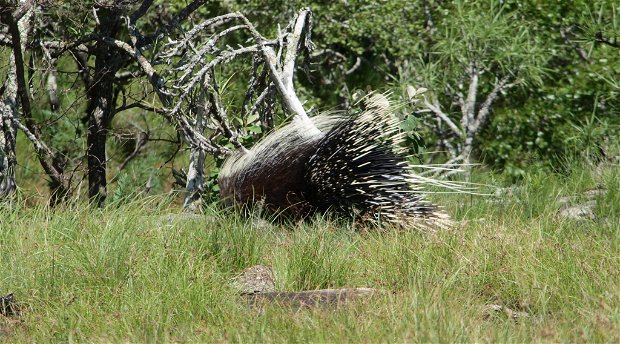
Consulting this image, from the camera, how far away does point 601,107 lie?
10086 millimetres

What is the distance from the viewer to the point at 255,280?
5543 millimetres

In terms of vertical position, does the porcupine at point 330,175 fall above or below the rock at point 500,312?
above

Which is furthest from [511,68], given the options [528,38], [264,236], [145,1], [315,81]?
[264,236]

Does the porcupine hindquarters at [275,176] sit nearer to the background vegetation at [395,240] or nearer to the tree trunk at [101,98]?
the background vegetation at [395,240]

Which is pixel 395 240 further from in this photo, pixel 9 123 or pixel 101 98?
pixel 101 98

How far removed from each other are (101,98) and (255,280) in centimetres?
339

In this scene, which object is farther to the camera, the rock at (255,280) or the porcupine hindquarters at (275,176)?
the porcupine hindquarters at (275,176)

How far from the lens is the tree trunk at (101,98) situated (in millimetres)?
8133

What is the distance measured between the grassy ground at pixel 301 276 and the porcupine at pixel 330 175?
23 centimetres

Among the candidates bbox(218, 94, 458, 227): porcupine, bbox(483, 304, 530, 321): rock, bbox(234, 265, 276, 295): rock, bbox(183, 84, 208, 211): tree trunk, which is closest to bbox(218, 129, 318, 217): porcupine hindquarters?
bbox(218, 94, 458, 227): porcupine

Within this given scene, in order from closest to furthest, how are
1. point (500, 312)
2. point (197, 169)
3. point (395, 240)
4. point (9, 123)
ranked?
point (500, 312) < point (395, 240) < point (9, 123) < point (197, 169)

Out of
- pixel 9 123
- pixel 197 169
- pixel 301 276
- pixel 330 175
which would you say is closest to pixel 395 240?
pixel 301 276

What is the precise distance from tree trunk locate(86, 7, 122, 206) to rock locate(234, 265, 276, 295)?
278 centimetres

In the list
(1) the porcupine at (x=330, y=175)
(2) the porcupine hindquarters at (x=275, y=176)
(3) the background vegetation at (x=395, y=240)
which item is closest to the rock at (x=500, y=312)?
(3) the background vegetation at (x=395, y=240)
